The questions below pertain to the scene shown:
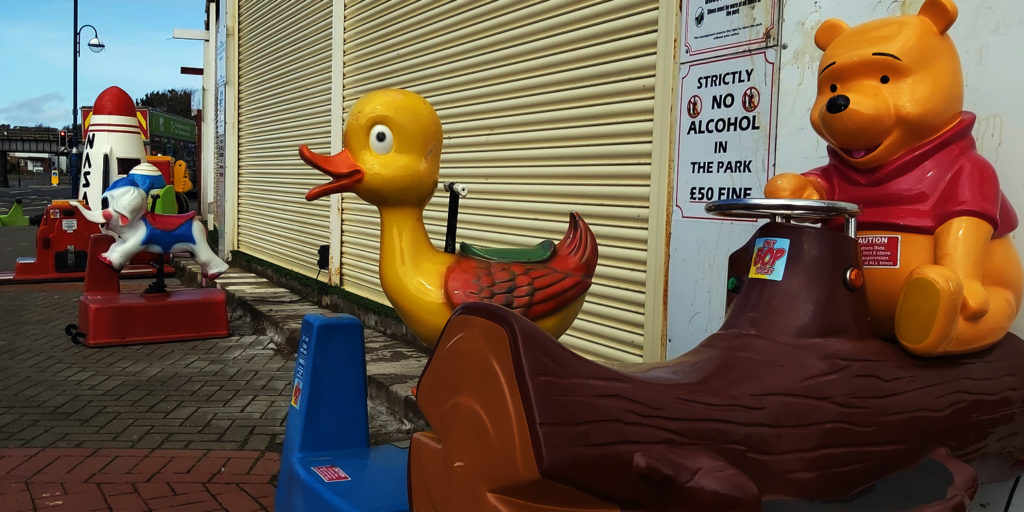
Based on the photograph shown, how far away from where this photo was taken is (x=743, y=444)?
1532 mm

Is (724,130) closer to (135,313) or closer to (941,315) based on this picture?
(941,315)

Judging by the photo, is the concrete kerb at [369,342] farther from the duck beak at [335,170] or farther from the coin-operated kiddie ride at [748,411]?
the coin-operated kiddie ride at [748,411]

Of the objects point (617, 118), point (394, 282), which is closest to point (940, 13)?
point (394, 282)

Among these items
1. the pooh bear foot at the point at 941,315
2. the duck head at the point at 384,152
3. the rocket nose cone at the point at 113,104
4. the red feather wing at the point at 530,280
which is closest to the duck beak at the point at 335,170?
the duck head at the point at 384,152

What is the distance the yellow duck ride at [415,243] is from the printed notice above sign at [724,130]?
908mm

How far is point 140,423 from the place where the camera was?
4.64m

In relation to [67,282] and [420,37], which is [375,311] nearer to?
[420,37]

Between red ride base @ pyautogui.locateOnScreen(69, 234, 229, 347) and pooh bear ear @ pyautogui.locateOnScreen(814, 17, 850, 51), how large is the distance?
604cm

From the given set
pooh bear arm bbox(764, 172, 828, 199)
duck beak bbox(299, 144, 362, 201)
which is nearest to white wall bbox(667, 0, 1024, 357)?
pooh bear arm bbox(764, 172, 828, 199)

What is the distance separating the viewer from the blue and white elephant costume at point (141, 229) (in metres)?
6.46

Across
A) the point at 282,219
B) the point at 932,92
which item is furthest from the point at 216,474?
the point at 282,219

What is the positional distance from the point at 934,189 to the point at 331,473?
1929mm

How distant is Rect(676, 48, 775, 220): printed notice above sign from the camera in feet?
11.0

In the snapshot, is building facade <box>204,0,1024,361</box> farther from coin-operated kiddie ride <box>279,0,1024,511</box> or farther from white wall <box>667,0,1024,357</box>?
coin-operated kiddie ride <box>279,0,1024,511</box>
